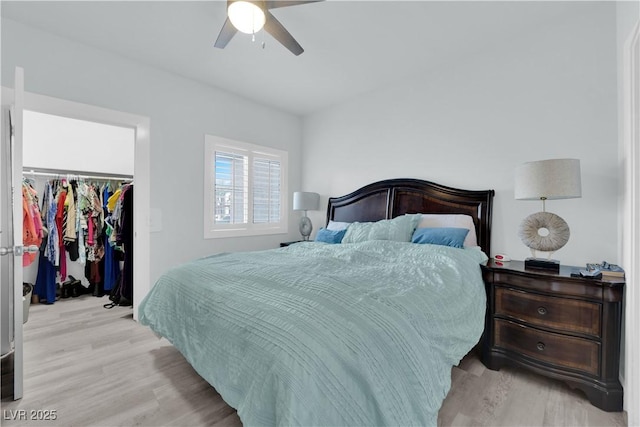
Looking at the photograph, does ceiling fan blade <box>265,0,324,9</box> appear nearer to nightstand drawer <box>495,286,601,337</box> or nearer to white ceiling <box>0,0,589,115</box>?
white ceiling <box>0,0,589,115</box>

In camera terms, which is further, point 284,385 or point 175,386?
point 175,386

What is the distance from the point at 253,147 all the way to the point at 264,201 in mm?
797

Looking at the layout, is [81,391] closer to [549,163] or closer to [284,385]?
[284,385]

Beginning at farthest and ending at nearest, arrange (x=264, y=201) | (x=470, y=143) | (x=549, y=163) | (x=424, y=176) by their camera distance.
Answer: (x=264, y=201) → (x=424, y=176) → (x=470, y=143) → (x=549, y=163)

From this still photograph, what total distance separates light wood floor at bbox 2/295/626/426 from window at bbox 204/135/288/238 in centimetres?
167

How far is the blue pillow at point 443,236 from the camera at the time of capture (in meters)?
2.47

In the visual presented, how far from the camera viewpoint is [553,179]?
1.97 metres

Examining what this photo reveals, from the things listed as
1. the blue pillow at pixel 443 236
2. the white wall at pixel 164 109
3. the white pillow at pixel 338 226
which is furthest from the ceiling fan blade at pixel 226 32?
Result: the blue pillow at pixel 443 236

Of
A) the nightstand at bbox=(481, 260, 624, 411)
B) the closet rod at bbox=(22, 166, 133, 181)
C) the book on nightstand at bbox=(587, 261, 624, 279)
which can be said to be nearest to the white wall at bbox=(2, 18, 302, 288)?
the closet rod at bbox=(22, 166, 133, 181)

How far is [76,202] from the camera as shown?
3.83 metres

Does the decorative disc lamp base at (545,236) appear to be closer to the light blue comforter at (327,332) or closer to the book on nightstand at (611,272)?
the book on nightstand at (611,272)

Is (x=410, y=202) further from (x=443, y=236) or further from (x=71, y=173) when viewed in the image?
(x=71, y=173)

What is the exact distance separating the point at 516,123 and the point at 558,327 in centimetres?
172

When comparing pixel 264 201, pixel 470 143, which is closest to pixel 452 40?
pixel 470 143
